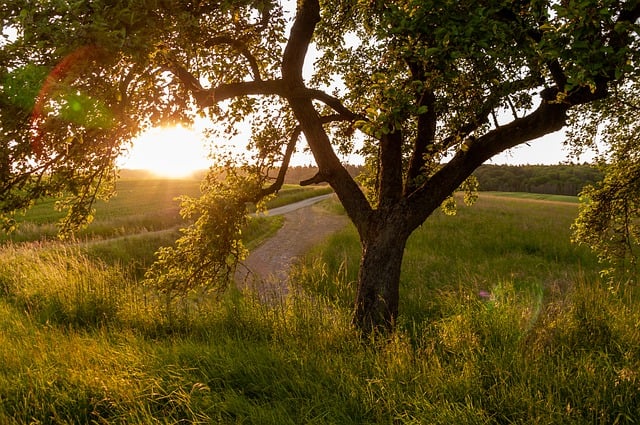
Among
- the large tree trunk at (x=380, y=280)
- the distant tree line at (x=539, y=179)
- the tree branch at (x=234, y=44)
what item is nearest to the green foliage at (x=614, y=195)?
the large tree trunk at (x=380, y=280)

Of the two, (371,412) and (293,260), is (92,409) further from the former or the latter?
(293,260)

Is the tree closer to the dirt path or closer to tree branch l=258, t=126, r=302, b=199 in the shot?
tree branch l=258, t=126, r=302, b=199

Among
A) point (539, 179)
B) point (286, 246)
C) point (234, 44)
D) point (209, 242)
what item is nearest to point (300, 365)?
point (209, 242)

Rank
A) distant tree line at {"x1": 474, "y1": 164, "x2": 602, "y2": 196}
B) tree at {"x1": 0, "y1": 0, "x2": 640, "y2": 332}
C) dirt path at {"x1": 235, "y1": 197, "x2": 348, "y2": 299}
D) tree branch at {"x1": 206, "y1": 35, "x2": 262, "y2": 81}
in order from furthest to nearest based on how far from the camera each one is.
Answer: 1. distant tree line at {"x1": 474, "y1": 164, "x2": 602, "y2": 196}
2. dirt path at {"x1": 235, "y1": 197, "x2": 348, "y2": 299}
3. tree branch at {"x1": 206, "y1": 35, "x2": 262, "y2": 81}
4. tree at {"x1": 0, "y1": 0, "x2": 640, "y2": 332}

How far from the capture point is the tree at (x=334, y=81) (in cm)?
356

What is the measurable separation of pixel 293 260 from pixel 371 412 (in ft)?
42.9

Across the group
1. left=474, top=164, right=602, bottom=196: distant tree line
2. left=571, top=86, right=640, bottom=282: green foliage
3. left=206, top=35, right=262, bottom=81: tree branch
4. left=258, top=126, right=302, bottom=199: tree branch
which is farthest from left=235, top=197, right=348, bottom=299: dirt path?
left=474, top=164, right=602, bottom=196: distant tree line

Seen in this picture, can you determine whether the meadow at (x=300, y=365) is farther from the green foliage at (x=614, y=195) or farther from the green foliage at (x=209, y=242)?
the green foliage at (x=614, y=195)

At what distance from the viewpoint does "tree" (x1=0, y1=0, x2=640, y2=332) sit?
3.56 metres

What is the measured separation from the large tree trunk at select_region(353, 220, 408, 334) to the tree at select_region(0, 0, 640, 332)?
0.02 meters

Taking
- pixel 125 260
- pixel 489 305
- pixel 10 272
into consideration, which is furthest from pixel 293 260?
pixel 489 305

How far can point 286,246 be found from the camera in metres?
20.0

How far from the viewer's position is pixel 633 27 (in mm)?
3561

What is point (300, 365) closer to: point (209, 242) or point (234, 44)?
point (209, 242)
